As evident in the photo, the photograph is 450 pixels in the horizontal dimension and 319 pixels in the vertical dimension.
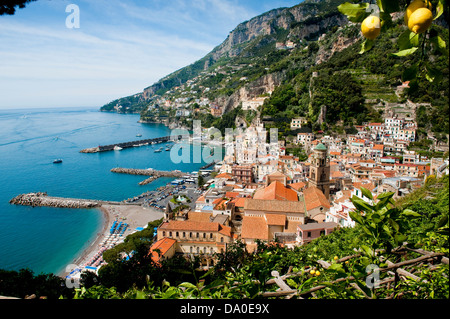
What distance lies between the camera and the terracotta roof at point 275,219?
9695 millimetres

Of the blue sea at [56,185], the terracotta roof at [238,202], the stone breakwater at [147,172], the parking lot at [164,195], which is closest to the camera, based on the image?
the terracotta roof at [238,202]

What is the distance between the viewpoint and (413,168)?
1546 cm

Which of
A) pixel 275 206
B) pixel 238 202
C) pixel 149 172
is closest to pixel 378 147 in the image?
pixel 238 202

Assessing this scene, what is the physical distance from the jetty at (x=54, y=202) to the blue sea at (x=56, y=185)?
542 millimetres

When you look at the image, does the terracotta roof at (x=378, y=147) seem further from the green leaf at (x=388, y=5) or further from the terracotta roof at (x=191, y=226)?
the green leaf at (x=388, y=5)

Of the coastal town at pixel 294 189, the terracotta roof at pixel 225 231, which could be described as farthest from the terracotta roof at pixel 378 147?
the terracotta roof at pixel 225 231

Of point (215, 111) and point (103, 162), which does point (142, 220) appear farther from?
point (215, 111)

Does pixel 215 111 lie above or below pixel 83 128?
above

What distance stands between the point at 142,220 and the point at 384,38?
29.4 m

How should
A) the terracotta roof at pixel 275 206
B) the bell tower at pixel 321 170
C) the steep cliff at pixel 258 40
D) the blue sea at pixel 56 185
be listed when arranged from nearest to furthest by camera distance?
the terracotta roof at pixel 275 206, the bell tower at pixel 321 170, the blue sea at pixel 56 185, the steep cliff at pixel 258 40

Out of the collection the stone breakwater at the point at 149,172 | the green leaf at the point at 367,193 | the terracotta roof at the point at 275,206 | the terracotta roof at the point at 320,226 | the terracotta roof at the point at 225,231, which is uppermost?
the green leaf at the point at 367,193

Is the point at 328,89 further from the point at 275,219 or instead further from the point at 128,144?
the point at 128,144
